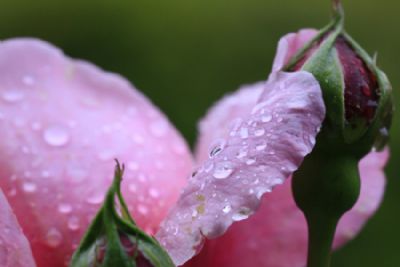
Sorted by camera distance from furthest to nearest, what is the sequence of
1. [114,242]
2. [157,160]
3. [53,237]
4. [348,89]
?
1. [157,160]
2. [53,237]
3. [348,89]
4. [114,242]

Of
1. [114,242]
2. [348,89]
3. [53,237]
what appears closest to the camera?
[114,242]

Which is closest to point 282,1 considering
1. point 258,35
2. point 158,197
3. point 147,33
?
point 258,35

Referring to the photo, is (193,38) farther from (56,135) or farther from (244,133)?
(244,133)

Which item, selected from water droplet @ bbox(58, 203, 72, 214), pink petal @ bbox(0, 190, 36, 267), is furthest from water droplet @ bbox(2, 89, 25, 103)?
pink petal @ bbox(0, 190, 36, 267)

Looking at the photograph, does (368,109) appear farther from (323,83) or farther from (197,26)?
(197,26)

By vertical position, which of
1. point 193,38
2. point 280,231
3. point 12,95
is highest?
point 12,95

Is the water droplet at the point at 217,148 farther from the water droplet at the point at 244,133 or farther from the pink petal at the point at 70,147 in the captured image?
the pink petal at the point at 70,147

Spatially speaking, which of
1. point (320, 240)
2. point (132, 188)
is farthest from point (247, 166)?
point (132, 188)
